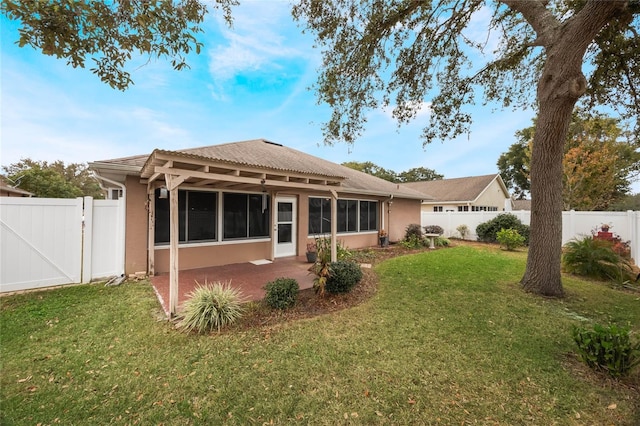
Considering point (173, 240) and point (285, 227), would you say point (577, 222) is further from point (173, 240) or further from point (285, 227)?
point (173, 240)

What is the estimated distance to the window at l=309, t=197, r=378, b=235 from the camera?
993 cm

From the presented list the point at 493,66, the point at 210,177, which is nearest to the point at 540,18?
the point at 493,66

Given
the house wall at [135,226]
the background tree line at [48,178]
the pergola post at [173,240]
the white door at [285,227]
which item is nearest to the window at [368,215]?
the white door at [285,227]

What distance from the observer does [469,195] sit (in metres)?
20.6

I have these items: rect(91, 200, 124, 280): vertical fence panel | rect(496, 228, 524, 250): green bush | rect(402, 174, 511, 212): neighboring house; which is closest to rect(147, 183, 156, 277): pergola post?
rect(91, 200, 124, 280): vertical fence panel

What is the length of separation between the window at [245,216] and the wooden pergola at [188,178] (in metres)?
0.45

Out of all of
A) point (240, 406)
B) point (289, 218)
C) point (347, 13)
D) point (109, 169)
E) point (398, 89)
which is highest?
point (347, 13)

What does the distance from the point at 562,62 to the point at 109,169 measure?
9540mm

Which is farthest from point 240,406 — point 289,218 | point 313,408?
point 289,218

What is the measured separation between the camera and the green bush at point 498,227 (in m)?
13.3

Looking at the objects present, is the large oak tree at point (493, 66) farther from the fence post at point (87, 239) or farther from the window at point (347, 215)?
the fence post at point (87, 239)

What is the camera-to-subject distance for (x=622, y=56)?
6.23 metres

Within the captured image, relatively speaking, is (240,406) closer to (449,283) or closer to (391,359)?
(391,359)

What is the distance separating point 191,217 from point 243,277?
2.23m
